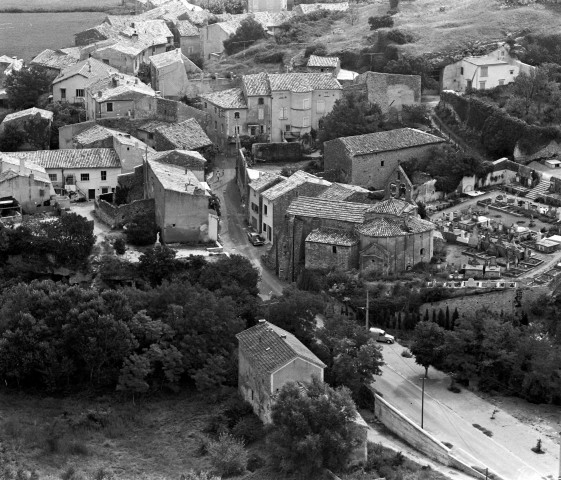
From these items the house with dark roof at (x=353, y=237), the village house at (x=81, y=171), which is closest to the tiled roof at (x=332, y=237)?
the house with dark roof at (x=353, y=237)

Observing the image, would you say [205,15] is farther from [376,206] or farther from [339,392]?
[339,392]

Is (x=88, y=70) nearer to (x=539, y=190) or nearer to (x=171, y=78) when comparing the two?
(x=171, y=78)

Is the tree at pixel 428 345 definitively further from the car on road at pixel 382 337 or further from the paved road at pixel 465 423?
the car on road at pixel 382 337

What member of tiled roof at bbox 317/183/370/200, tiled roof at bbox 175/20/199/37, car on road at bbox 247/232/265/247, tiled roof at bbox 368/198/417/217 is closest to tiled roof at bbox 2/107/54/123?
car on road at bbox 247/232/265/247

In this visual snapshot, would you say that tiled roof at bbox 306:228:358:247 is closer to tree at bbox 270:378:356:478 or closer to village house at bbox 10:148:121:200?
village house at bbox 10:148:121:200

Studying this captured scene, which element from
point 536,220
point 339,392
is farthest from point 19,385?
point 536,220
